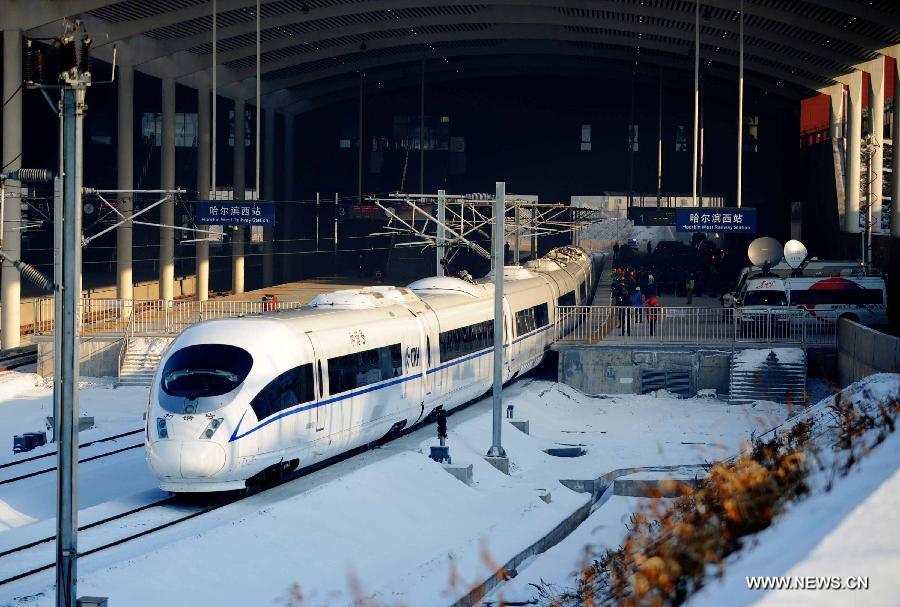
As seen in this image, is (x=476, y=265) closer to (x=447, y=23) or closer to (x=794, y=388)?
(x=447, y=23)

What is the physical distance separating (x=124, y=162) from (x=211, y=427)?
2993cm

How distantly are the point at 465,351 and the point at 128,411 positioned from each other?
29.6 ft

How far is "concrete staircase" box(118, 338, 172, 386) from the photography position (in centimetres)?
3831

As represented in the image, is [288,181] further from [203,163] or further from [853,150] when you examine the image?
[853,150]

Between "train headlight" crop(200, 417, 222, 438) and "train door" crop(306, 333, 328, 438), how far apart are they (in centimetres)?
228

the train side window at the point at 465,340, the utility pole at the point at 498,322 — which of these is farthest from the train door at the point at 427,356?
the utility pole at the point at 498,322

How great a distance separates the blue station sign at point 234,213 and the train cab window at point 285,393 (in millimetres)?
19012

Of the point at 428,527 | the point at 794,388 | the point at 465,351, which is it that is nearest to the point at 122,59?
the point at 465,351

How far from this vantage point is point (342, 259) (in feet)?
260

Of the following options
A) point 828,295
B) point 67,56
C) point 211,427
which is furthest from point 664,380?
point 67,56

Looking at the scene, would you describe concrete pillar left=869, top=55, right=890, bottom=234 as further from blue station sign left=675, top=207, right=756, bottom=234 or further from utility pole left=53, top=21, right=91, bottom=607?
utility pole left=53, top=21, right=91, bottom=607

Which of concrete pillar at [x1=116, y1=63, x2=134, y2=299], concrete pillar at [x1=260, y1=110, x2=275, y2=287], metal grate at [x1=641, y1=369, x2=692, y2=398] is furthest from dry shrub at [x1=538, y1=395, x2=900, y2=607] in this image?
concrete pillar at [x1=260, y1=110, x2=275, y2=287]

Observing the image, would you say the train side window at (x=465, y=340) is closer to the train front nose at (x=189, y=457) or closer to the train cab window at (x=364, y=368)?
the train cab window at (x=364, y=368)

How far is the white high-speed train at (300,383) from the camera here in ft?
63.7
